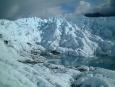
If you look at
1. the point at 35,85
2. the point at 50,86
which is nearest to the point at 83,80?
the point at 50,86

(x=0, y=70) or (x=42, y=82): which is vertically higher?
(x=0, y=70)

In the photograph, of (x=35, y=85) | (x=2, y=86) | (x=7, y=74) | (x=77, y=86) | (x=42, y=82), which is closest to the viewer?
(x=2, y=86)

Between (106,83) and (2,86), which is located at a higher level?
(2,86)

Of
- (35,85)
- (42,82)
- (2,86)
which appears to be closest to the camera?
(2,86)

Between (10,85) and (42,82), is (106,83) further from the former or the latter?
(10,85)

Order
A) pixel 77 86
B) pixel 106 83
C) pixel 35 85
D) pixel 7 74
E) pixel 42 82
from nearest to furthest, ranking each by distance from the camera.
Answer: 1. pixel 7 74
2. pixel 35 85
3. pixel 42 82
4. pixel 106 83
5. pixel 77 86

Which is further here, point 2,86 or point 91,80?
point 91,80

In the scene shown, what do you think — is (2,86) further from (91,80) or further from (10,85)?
(91,80)

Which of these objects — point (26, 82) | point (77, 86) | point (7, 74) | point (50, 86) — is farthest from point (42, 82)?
point (77, 86)

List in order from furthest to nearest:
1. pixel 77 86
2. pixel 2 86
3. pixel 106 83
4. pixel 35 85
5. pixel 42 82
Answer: pixel 77 86
pixel 106 83
pixel 42 82
pixel 35 85
pixel 2 86
